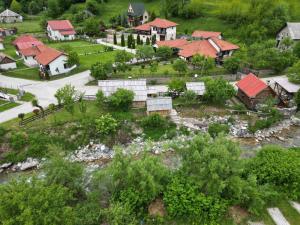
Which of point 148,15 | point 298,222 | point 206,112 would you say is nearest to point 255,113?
point 206,112

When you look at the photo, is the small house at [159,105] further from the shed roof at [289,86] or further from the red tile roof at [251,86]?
the shed roof at [289,86]

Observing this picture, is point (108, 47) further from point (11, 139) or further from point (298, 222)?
point (298, 222)

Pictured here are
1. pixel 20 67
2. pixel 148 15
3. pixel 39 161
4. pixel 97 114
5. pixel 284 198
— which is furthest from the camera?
pixel 148 15

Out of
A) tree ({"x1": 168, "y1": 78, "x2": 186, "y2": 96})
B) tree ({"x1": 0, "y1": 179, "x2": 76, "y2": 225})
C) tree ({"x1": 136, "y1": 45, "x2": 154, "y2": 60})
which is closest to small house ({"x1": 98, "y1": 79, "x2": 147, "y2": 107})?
tree ({"x1": 168, "y1": 78, "x2": 186, "y2": 96})

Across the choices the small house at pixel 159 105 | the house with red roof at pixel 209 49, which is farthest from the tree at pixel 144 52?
the small house at pixel 159 105

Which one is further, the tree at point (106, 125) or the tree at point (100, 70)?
the tree at point (100, 70)

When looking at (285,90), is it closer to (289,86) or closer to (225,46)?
(289,86)
